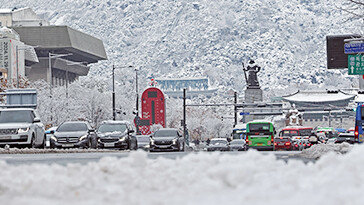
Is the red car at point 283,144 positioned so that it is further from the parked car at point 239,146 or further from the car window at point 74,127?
the car window at point 74,127

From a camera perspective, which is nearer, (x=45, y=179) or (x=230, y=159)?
(x=45, y=179)

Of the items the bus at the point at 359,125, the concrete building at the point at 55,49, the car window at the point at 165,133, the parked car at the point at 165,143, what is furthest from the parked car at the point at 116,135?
the concrete building at the point at 55,49

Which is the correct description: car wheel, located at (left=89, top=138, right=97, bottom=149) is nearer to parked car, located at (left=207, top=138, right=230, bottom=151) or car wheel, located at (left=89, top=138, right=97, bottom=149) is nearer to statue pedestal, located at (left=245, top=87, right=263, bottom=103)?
parked car, located at (left=207, top=138, right=230, bottom=151)

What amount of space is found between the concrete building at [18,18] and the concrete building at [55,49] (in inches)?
404

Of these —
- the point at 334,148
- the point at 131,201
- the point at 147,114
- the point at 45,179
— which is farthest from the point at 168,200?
the point at 147,114

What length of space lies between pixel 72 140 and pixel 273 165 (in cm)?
2651

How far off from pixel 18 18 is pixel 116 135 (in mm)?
117422

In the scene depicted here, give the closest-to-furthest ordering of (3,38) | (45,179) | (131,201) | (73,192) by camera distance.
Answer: (131,201)
(73,192)
(45,179)
(3,38)

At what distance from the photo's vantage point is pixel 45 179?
8484 mm

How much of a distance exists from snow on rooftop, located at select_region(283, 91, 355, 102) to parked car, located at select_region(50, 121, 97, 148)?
141511 mm

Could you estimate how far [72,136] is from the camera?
35.6 metres

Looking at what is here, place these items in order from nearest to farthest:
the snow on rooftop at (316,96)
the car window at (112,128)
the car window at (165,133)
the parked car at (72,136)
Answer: the parked car at (72,136) → the car window at (112,128) → the car window at (165,133) → the snow on rooftop at (316,96)

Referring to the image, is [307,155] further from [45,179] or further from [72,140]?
[45,179]

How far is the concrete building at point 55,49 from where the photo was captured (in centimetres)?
12544
